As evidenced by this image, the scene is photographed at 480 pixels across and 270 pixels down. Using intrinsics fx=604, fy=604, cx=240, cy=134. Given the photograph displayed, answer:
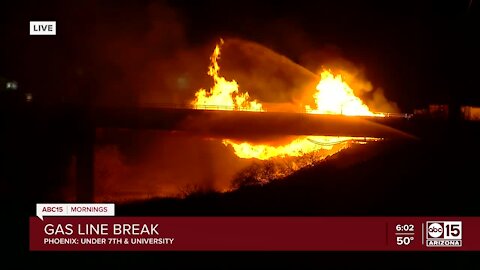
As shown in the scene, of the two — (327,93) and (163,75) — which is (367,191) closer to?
(327,93)

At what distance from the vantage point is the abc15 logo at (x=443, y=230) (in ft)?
42.2

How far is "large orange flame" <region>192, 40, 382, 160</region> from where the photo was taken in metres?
31.1

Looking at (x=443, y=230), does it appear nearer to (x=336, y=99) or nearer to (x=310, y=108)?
(x=336, y=99)

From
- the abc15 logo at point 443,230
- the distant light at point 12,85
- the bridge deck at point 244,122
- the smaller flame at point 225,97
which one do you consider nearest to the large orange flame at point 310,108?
the smaller flame at point 225,97

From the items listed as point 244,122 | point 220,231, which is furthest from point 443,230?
point 244,122

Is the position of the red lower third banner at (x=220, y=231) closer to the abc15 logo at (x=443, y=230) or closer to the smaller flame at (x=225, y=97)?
the abc15 logo at (x=443, y=230)

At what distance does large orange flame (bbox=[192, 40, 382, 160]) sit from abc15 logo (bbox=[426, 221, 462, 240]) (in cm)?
1577

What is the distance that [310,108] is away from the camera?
114 feet

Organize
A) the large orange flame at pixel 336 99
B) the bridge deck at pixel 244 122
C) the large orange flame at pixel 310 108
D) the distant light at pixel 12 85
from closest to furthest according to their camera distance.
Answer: the bridge deck at pixel 244 122, the large orange flame at pixel 310 108, the large orange flame at pixel 336 99, the distant light at pixel 12 85

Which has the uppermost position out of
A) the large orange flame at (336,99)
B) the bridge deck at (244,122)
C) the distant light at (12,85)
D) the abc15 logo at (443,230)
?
the distant light at (12,85)

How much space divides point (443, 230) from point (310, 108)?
22.1 metres

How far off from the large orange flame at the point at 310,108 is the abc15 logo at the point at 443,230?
1577cm

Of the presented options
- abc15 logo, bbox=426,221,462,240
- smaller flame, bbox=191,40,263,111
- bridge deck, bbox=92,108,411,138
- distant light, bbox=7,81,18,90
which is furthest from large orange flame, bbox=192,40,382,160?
abc15 logo, bbox=426,221,462,240
